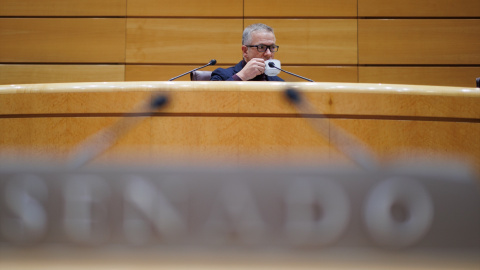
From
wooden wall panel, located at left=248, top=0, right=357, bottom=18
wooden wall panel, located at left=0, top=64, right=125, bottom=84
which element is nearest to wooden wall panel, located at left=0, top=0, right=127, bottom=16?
wooden wall panel, located at left=0, top=64, right=125, bottom=84

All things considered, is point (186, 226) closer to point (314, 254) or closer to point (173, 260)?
point (173, 260)

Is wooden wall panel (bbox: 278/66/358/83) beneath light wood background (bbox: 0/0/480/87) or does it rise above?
beneath

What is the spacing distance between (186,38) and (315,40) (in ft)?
2.21

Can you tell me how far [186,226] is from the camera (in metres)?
0.75

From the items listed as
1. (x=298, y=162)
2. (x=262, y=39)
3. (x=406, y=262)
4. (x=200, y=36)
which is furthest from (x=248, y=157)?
(x=200, y=36)

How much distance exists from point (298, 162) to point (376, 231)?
0.18 metres

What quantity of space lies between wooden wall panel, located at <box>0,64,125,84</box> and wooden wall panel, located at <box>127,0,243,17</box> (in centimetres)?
32

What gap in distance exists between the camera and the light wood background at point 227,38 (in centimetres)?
233

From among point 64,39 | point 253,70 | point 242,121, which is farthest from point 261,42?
point 64,39

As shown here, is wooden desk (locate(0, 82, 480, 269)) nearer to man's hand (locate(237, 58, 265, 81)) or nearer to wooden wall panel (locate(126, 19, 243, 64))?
man's hand (locate(237, 58, 265, 81))

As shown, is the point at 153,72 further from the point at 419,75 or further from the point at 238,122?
the point at 238,122

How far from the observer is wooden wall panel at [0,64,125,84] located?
7.73 ft

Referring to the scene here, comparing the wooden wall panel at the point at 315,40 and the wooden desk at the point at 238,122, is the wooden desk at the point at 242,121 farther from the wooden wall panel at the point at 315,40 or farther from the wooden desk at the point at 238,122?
the wooden wall panel at the point at 315,40

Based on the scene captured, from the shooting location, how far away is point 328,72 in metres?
2.35
